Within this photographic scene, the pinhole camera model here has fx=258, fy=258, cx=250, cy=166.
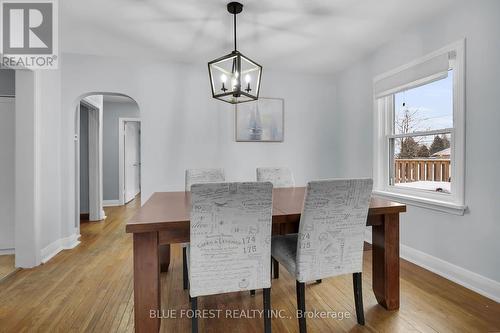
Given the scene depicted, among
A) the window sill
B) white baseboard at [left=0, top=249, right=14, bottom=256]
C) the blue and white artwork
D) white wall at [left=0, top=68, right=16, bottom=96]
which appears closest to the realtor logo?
white wall at [left=0, top=68, right=16, bottom=96]

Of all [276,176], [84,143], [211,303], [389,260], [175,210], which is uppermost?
[84,143]

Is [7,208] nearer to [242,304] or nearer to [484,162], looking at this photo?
[242,304]

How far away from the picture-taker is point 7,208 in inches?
109

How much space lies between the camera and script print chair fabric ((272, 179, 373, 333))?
4.84 ft

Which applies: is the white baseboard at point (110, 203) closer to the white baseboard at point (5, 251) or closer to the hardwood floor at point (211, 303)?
the white baseboard at point (5, 251)

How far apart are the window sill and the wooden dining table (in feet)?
2.65

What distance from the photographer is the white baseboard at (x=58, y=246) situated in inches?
105

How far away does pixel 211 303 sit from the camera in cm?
194

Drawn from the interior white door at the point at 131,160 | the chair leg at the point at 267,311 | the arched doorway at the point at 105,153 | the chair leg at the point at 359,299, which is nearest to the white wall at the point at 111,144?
the arched doorway at the point at 105,153

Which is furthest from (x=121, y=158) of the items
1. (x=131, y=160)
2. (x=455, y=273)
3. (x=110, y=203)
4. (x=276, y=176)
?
(x=455, y=273)

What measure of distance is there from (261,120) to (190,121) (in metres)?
0.98

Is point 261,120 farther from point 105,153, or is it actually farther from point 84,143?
point 105,153

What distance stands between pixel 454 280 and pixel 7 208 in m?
4.40

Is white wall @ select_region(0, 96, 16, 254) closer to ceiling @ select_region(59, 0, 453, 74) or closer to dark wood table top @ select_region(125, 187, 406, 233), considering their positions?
ceiling @ select_region(59, 0, 453, 74)
